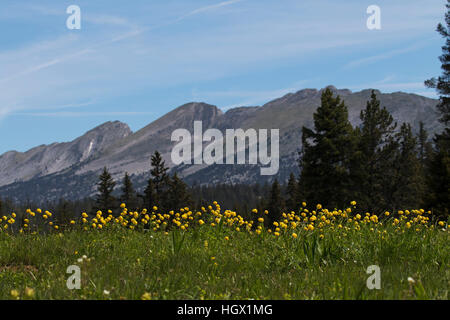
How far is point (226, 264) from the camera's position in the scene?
23.4 ft

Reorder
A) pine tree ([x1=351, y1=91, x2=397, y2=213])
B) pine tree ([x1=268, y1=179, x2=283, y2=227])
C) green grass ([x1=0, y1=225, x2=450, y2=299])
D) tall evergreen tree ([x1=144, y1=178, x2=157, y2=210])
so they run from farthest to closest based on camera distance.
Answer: pine tree ([x1=268, y1=179, x2=283, y2=227])
tall evergreen tree ([x1=144, y1=178, x2=157, y2=210])
pine tree ([x1=351, y1=91, x2=397, y2=213])
green grass ([x1=0, y1=225, x2=450, y2=299])

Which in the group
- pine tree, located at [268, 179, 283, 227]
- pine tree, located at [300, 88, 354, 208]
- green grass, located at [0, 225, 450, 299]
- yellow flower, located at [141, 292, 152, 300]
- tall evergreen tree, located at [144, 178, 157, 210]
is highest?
pine tree, located at [300, 88, 354, 208]

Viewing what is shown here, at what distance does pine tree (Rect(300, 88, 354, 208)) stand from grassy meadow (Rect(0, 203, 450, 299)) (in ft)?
90.3

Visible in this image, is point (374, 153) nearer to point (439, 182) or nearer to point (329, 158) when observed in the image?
point (329, 158)

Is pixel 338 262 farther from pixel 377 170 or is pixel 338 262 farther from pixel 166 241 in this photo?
pixel 377 170

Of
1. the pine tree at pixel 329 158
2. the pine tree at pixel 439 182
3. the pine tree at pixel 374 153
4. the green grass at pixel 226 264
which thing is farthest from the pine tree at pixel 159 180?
the green grass at pixel 226 264

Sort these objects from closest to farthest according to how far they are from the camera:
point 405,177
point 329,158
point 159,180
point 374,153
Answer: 1. point 329,158
2. point 374,153
3. point 405,177
4. point 159,180

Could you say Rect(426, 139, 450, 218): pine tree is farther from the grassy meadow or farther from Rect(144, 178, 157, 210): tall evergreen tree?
Rect(144, 178, 157, 210): tall evergreen tree

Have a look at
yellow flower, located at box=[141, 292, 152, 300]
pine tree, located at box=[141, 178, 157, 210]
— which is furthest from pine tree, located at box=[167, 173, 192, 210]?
yellow flower, located at box=[141, 292, 152, 300]

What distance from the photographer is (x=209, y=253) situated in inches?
297

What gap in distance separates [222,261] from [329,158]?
3161 centimetres

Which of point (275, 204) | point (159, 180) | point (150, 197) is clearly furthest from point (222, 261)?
point (275, 204)

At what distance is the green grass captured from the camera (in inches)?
191
